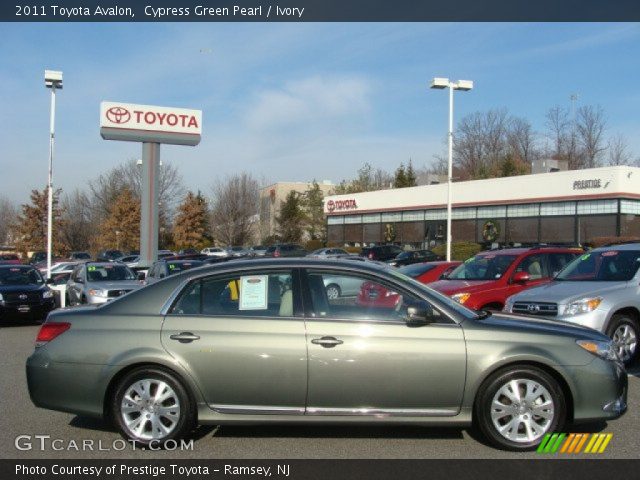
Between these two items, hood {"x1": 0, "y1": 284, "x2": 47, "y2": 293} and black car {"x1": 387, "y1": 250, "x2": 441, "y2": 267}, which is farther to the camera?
black car {"x1": 387, "y1": 250, "x2": 441, "y2": 267}

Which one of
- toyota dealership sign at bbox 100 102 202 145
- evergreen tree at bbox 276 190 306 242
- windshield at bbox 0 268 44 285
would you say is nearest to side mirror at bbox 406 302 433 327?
windshield at bbox 0 268 44 285

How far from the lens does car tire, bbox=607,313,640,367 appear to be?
8945 millimetres

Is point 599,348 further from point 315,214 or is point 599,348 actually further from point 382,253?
point 315,214

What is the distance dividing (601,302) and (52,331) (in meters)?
7.01

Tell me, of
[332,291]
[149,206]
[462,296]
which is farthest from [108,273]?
[149,206]

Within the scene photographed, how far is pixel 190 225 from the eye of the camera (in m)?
64.4

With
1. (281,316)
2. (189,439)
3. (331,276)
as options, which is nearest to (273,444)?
(189,439)

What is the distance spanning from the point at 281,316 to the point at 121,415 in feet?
5.36

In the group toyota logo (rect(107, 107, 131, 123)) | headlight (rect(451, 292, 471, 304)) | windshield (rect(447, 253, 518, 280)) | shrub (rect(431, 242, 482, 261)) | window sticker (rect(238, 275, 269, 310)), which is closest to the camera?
window sticker (rect(238, 275, 269, 310))

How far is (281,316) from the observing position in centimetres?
561

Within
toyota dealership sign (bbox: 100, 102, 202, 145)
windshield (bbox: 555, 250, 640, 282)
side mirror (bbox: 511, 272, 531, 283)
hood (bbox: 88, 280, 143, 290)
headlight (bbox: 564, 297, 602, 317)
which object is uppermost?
toyota dealership sign (bbox: 100, 102, 202, 145)

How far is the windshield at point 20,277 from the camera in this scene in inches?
647

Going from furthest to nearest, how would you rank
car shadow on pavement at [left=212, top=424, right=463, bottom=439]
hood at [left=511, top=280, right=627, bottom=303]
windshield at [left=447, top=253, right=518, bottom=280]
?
1. windshield at [left=447, top=253, right=518, bottom=280]
2. hood at [left=511, top=280, right=627, bottom=303]
3. car shadow on pavement at [left=212, top=424, right=463, bottom=439]

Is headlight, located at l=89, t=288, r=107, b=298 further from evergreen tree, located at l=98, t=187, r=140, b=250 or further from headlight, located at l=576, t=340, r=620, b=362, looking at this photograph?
evergreen tree, located at l=98, t=187, r=140, b=250
